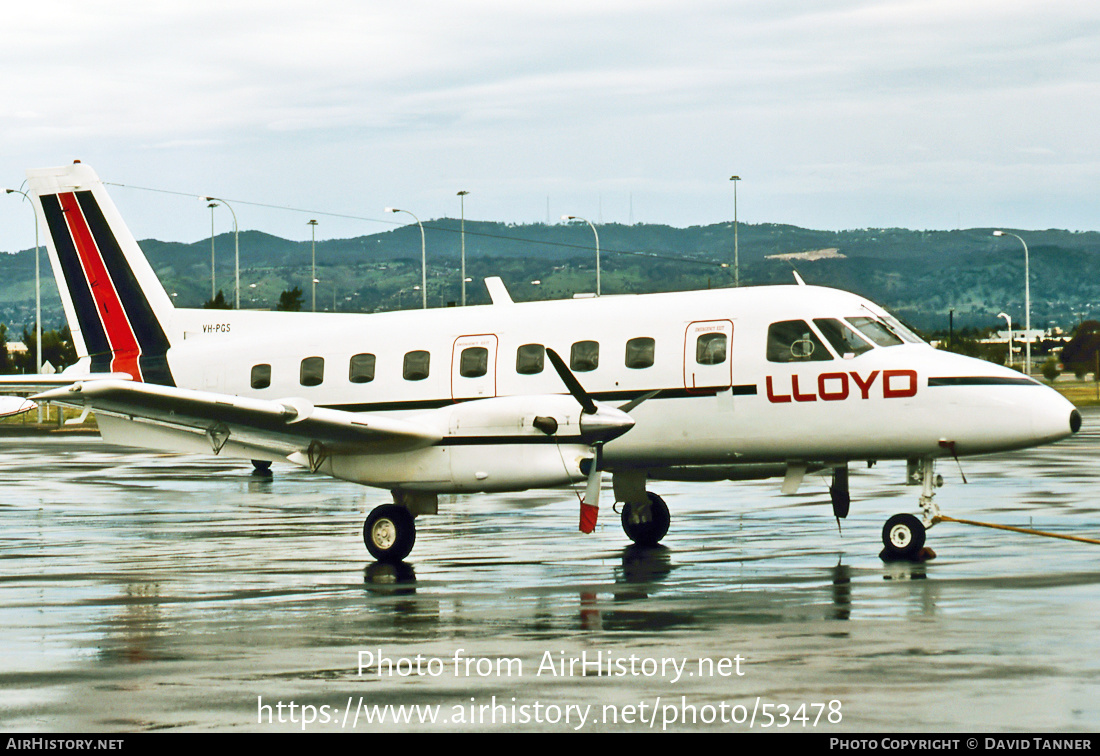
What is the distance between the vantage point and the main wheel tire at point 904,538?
16.9m

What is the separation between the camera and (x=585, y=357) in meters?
18.7

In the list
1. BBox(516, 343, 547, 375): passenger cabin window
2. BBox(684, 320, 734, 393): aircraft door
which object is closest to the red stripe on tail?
BBox(516, 343, 547, 375): passenger cabin window

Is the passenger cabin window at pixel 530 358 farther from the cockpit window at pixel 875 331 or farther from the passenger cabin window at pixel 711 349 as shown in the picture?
the cockpit window at pixel 875 331

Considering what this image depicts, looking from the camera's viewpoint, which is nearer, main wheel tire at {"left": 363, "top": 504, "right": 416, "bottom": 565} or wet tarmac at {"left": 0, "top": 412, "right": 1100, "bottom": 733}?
wet tarmac at {"left": 0, "top": 412, "right": 1100, "bottom": 733}

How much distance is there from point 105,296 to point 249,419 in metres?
5.74

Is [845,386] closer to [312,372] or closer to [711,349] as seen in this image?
[711,349]

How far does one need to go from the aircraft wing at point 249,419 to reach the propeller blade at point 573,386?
1.86m

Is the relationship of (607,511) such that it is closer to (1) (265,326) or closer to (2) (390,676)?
(1) (265,326)

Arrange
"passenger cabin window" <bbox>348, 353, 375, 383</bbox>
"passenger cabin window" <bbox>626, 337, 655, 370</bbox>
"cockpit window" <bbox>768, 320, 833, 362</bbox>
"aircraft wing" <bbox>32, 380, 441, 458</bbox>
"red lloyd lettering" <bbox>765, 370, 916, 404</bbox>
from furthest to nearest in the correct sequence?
"passenger cabin window" <bbox>348, 353, 375, 383</bbox>
"passenger cabin window" <bbox>626, 337, 655, 370</bbox>
"cockpit window" <bbox>768, 320, 833, 362</bbox>
"aircraft wing" <bbox>32, 380, 441, 458</bbox>
"red lloyd lettering" <bbox>765, 370, 916, 404</bbox>

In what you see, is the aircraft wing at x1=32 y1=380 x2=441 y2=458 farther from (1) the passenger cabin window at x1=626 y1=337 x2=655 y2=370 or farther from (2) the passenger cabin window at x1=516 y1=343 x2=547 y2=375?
(1) the passenger cabin window at x1=626 y1=337 x2=655 y2=370

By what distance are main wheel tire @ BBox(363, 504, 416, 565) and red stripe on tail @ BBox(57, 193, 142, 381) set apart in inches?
234

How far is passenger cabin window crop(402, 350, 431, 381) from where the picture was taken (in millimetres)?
19375

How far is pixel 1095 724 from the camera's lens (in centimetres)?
860

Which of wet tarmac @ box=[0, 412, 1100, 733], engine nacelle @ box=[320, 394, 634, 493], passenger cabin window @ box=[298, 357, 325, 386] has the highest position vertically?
passenger cabin window @ box=[298, 357, 325, 386]
